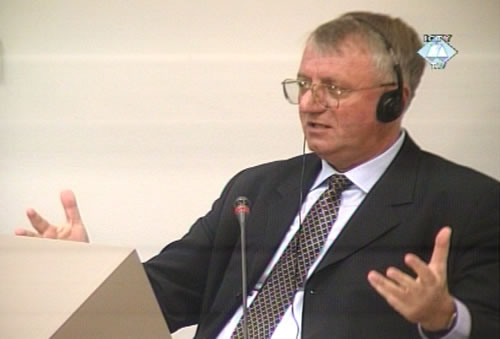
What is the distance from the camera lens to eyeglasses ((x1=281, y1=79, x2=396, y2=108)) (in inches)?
44.2

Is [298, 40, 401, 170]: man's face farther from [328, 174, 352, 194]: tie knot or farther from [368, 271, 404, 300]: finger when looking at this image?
[368, 271, 404, 300]: finger

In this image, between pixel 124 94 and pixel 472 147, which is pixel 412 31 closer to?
pixel 472 147

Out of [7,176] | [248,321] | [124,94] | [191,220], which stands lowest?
[248,321]

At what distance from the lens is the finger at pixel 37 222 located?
3.86ft

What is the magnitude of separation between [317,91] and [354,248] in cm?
23

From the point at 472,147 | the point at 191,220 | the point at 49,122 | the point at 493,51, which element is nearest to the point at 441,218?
the point at 472,147

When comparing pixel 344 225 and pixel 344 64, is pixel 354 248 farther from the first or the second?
pixel 344 64

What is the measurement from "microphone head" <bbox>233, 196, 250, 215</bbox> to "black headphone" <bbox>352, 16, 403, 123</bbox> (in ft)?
0.80

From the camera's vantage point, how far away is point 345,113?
113 centimetres

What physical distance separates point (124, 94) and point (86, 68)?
2.8 inches

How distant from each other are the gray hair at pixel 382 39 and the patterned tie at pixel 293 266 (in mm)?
192

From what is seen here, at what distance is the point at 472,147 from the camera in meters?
1.13

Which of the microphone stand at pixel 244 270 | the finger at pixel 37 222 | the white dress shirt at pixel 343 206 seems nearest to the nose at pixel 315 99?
the white dress shirt at pixel 343 206

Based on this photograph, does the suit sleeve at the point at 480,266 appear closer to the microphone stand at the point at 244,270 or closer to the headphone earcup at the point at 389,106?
the headphone earcup at the point at 389,106
